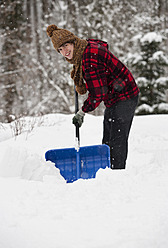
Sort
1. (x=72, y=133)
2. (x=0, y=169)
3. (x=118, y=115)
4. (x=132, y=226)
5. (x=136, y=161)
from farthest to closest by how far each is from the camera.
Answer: (x=72, y=133)
(x=136, y=161)
(x=118, y=115)
(x=0, y=169)
(x=132, y=226)

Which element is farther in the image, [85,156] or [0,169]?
[85,156]

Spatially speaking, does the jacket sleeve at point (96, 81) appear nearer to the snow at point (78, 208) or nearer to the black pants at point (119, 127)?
the black pants at point (119, 127)

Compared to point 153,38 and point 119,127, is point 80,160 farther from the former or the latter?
point 153,38

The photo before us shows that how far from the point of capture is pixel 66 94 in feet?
44.2

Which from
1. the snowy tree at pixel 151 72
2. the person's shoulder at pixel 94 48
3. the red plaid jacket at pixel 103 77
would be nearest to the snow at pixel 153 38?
the snowy tree at pixel 151 72

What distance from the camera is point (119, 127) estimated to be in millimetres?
2656

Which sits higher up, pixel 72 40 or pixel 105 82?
pixel 72 40

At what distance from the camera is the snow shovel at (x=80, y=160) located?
2664mm

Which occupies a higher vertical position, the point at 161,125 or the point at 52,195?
the point at 52,195

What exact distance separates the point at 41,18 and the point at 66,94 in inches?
188

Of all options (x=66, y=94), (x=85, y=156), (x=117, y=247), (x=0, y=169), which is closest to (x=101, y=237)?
(x=117, y=247)

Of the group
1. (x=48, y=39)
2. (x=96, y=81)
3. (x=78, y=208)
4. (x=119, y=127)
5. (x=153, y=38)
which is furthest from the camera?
(x=48, y=39)

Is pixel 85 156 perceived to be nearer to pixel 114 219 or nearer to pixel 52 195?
pixel 52 195

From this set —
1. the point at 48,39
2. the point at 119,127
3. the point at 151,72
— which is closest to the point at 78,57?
the point at 119,127
